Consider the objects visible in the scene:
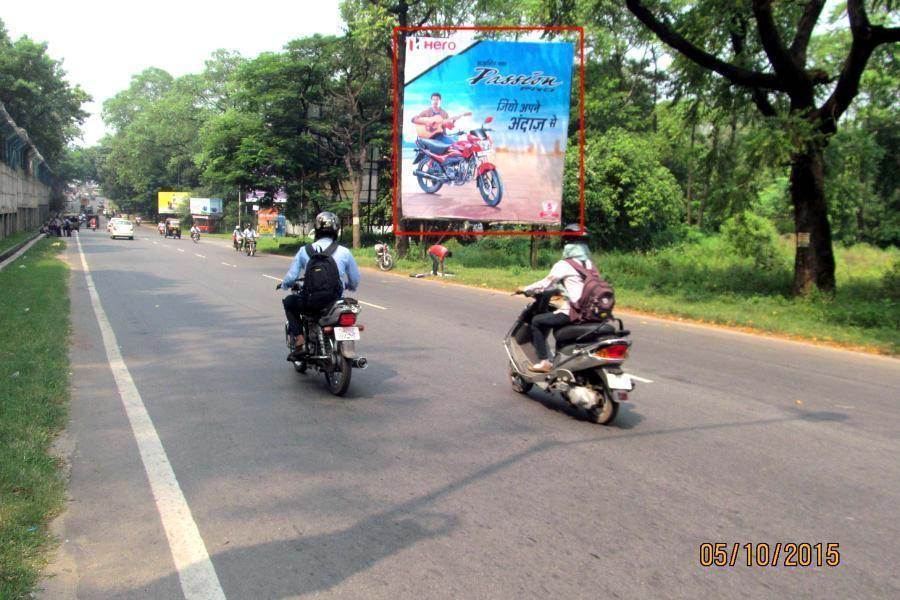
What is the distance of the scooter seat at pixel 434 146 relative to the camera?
22.5m

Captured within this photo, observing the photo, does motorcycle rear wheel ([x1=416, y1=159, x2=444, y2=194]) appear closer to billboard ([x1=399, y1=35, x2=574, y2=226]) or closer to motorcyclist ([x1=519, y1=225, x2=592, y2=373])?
billboard ([x1=399, y1=35, x2=574, y2=226])

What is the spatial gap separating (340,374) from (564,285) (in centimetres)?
236

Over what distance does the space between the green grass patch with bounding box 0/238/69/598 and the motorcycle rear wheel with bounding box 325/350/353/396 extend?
2379mm

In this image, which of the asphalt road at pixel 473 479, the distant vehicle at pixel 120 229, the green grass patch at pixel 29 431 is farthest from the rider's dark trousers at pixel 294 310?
the distant vehicle at pixel 120 229

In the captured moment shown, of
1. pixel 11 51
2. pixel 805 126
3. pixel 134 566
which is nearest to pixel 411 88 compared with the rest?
pixel 805 126

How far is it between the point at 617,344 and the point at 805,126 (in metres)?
9.71

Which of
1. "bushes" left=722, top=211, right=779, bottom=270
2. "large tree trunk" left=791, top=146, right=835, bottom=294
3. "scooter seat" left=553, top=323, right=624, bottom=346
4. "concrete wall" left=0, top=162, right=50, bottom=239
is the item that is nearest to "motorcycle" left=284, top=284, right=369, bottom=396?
"scooter seat" left=553, top=323, right=624, bottom=346

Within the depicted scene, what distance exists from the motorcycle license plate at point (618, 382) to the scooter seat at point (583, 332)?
1.28ft

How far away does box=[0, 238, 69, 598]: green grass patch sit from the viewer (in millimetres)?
3631

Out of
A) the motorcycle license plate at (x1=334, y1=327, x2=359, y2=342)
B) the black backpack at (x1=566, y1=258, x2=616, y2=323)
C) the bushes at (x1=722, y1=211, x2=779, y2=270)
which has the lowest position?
the motorcycle license plate at (x1=334, y1=327, x2=359, y2=342)

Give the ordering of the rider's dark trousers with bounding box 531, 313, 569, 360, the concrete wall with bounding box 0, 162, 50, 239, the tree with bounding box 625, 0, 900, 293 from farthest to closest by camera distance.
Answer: the concrete wall with bounding box 0, 162, 50, 239, the tree with bounding box 625, 0, 900, 293, the rider's dark trousers with bounding box 531, 313, 569, 360

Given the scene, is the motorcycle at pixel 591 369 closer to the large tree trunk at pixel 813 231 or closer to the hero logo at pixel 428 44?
the large tree trunk at pixel 813 231

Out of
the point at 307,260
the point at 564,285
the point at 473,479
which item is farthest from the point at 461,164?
the point at 473,479

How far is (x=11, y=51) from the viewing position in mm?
54156
